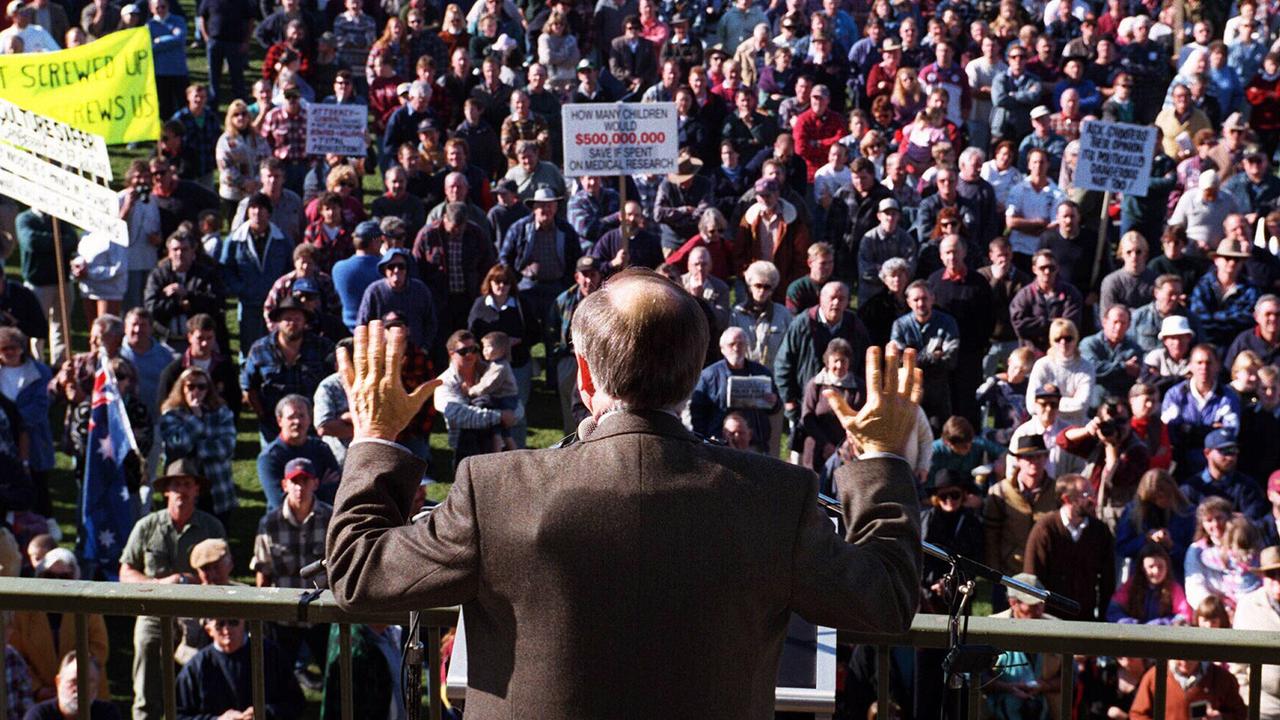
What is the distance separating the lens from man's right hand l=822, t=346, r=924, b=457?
133 inches

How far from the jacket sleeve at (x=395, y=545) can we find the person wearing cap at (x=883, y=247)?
12408mm

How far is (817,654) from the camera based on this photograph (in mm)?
3586

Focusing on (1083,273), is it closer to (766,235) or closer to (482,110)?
(766,235)

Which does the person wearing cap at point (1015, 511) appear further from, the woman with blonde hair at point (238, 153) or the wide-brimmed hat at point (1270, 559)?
the woman with blonde hair at point (238, 153)

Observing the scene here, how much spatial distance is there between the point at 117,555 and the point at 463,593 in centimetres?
901

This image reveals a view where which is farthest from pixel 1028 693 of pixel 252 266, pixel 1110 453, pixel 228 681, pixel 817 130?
pixel 817 130

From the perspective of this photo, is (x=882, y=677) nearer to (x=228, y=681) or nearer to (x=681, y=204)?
(x=228, y=681)

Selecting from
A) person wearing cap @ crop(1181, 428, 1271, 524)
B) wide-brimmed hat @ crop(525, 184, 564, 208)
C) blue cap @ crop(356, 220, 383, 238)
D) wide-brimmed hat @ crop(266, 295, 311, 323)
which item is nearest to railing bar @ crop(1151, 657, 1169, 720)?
person wearing cap @ crop(1181, 428, 1271, 524)

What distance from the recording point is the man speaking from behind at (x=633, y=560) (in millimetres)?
2949

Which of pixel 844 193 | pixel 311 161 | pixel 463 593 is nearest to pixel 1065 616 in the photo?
pixel 463 593

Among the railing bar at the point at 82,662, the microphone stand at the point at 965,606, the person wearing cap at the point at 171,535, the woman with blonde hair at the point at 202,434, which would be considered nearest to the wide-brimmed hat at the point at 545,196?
the woman with blonde hair at the point at 202,434

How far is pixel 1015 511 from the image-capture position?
1125 centimetres

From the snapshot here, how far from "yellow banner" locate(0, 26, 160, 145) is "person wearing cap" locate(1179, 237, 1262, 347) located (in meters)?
8.04

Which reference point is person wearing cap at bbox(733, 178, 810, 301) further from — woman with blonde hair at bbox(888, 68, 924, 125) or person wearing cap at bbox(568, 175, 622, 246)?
woman with blonde hair at bbox(888, 68, 924, 125)
